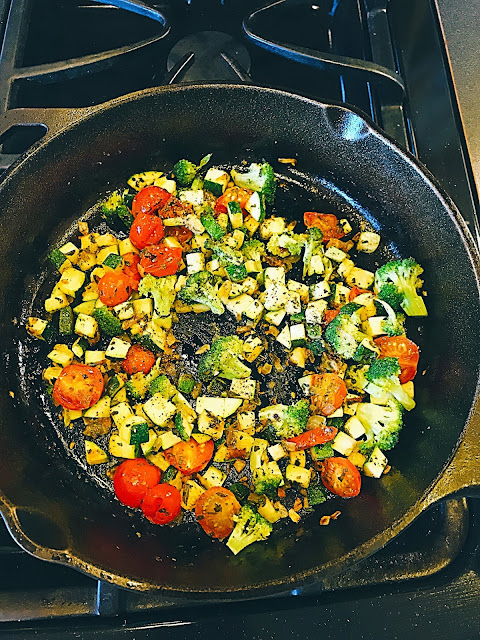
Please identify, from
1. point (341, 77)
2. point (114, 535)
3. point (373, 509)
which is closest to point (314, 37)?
point (341, 77)

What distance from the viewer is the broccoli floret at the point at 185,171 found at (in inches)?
67.3

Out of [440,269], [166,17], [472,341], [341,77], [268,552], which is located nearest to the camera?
[268,552]

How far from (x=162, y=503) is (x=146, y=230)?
756 mm

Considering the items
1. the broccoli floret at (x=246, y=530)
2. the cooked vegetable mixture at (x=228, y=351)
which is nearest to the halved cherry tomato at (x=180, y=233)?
the cooked vegetable mixture at (x=228, y=351)

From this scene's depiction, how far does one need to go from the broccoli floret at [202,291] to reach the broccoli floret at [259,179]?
332 millimetres

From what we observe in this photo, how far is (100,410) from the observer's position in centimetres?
148

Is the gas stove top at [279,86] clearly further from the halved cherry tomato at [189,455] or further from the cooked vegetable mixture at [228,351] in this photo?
the halved cherry tomato at [189,455]

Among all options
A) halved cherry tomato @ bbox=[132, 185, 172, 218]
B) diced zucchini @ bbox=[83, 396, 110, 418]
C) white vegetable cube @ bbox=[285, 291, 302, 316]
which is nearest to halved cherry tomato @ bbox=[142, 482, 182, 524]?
diced zucchini @ bbox=[83, 396, 110, 418]

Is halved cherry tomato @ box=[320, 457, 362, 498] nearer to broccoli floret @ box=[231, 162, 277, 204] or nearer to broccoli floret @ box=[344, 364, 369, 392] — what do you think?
broccoli floret @ box=[344, 364, 369, 392]

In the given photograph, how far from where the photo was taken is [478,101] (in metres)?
1.69

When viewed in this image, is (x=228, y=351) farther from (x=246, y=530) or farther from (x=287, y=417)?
(x=246, y=530)

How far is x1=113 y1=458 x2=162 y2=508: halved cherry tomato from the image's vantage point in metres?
1.40

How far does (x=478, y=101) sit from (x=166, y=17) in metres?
0.99

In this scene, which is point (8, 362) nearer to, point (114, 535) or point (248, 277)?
point (114, 535)
